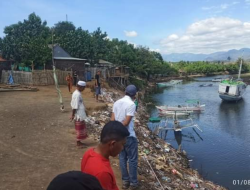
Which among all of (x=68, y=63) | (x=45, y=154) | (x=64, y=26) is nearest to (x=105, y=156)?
(x=45, y=154)

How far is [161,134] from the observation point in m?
16.6

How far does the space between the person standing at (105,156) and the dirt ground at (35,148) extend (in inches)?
118

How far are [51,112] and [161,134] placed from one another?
7.96m

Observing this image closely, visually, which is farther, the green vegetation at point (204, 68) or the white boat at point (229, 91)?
the green vegetation at point (204, 68)

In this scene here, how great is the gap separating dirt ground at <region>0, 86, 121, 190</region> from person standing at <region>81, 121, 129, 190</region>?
299 centimetres

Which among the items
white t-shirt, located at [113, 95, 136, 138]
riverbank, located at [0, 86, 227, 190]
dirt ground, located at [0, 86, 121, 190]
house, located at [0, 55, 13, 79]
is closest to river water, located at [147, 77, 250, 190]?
riverbank, located at [0, 86, 227, 190]

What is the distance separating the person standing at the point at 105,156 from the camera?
83.8 inches

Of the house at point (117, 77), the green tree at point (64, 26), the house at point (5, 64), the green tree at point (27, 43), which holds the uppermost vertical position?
the green tree at point (64, 26)

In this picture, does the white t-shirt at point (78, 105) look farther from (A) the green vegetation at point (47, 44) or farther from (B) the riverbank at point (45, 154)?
(A) the green vegetation at point (47, 44)

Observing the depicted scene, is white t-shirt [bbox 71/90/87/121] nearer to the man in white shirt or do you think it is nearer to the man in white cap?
the man in white cap

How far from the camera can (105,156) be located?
7.72ft

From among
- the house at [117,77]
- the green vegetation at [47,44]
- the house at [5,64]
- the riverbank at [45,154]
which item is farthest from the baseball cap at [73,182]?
the house at [117,77]

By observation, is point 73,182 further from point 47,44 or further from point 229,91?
point 229,91

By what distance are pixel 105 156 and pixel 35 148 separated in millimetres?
5198
